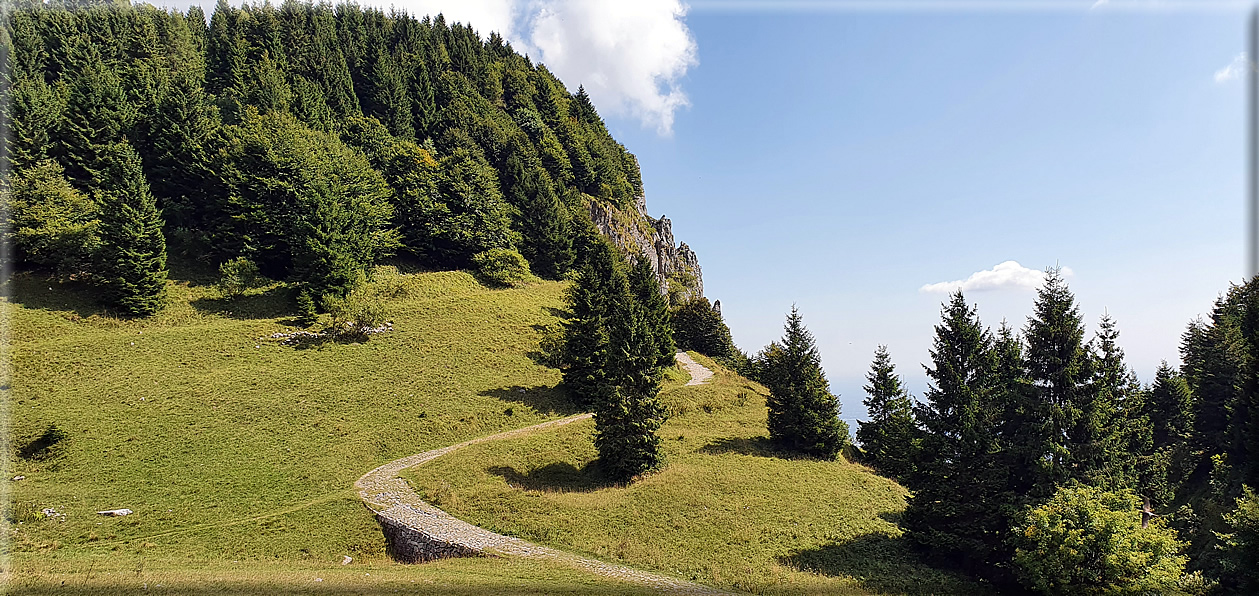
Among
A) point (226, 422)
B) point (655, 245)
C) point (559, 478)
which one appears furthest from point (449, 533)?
point (655, 245)

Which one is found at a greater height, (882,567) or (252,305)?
(252,305)

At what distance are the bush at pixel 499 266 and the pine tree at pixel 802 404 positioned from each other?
148ft

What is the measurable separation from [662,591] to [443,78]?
401 ft

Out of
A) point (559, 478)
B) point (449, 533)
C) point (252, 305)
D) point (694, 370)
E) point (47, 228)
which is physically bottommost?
point (449, 533)

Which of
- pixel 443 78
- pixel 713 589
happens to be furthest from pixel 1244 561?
pixel 443 78

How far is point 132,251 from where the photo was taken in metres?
41.7

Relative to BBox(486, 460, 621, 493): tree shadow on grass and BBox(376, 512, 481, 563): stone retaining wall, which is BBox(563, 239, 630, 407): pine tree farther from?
BBox(376, 512, 481, 563): stone retaining wall

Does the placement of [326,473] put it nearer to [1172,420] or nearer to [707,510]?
[707,510]

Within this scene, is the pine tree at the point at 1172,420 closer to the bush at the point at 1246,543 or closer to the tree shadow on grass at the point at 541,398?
the bush at the point at 1246,543

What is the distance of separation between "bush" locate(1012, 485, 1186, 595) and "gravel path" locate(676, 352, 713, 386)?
1583 inches

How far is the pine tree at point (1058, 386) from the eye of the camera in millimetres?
20938

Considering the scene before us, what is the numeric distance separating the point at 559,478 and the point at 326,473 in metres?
14.5

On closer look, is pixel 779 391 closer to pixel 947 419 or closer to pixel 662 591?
pixel 947 419

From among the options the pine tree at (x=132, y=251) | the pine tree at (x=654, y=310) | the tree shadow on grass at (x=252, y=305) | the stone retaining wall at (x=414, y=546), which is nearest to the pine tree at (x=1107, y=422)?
the stone retaining wall at (x=414, y=546)
